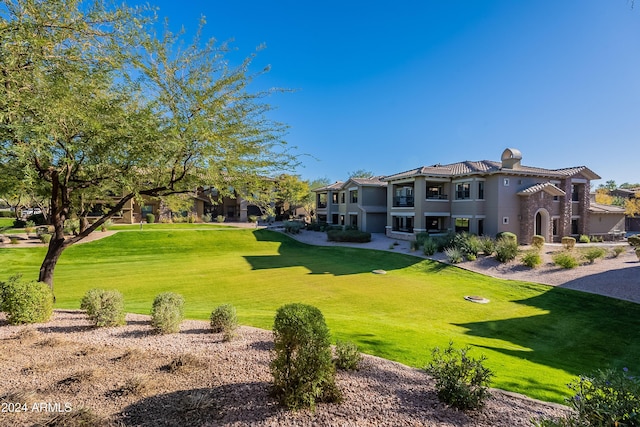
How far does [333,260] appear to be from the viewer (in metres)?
24.5

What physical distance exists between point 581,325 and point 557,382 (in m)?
7.22

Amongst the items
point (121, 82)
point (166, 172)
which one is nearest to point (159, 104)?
point (121, 82)

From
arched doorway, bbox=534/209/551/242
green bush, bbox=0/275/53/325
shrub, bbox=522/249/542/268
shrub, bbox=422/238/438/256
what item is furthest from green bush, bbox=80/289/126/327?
Result: arched doorway, bbox=534/209/551/242

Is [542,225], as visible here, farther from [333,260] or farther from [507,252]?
[333,260]

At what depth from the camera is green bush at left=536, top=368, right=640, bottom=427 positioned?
3223mm

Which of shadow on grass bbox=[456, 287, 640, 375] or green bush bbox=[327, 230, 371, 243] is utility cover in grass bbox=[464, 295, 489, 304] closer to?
shadow on grass bbox=[456, 287, 640, 375]

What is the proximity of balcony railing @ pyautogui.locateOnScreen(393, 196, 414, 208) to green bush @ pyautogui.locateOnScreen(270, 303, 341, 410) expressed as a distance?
2915 cm

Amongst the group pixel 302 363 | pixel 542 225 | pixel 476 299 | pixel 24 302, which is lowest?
pixel 476 299

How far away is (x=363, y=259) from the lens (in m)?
25.0

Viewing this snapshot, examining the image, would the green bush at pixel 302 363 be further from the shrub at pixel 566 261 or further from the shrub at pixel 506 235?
the shrub at pixel 506 235

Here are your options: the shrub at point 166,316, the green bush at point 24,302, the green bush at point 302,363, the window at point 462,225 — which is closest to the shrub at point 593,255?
the window at point 462,225

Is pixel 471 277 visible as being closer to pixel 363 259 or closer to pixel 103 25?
pixel 363 259

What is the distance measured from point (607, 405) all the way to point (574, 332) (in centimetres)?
942

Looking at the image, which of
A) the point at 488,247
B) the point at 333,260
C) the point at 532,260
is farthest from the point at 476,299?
the point at 333,260
